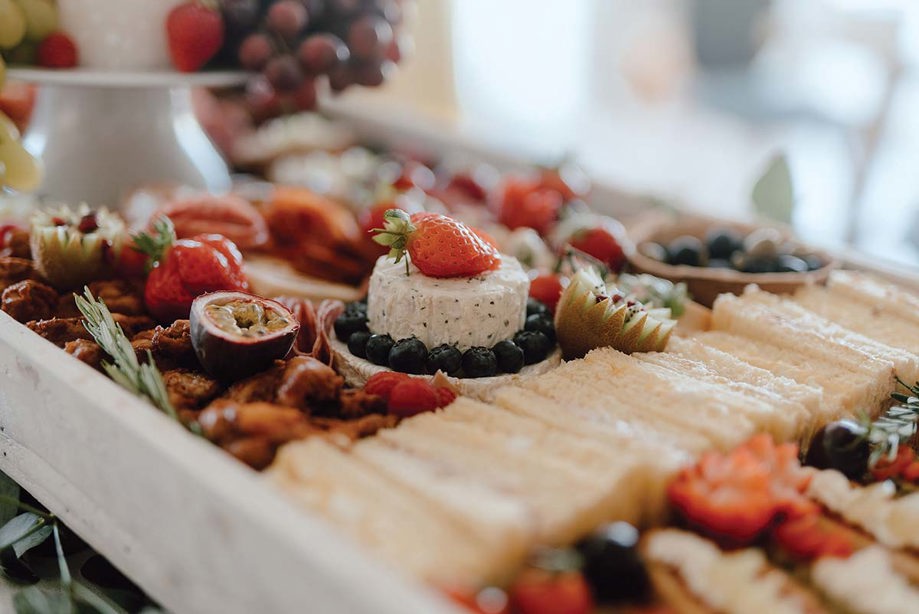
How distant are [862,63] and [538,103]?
8.32ft

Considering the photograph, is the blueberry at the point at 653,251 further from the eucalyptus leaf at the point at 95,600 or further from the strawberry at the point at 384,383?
the eucalyptus leaf at the point at 95,600

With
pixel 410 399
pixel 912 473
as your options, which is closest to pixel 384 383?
pixel 410 399

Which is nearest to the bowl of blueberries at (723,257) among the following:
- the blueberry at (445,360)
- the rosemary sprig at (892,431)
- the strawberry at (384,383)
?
the rosemary sprig at (892,431)

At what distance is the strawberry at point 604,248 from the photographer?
1635 millimetres

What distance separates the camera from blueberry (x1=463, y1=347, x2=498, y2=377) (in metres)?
1.22

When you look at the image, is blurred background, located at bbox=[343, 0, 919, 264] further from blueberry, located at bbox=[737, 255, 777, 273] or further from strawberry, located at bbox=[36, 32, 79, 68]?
strawberry, located at bbox=[36, 32, 79, 68]

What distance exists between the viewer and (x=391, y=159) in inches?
94.8

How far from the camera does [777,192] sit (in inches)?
74.0

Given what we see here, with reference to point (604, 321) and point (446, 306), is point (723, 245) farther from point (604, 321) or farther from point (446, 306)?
point (446, 306)

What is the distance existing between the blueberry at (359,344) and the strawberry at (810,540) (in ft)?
1.95

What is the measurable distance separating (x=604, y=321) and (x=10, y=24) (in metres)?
1.15

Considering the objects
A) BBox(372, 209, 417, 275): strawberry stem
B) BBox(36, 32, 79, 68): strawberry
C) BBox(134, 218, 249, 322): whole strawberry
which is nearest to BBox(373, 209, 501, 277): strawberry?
BBox(372, 209, 417, 275): strawberry stem

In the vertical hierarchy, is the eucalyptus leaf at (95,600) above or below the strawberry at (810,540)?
below

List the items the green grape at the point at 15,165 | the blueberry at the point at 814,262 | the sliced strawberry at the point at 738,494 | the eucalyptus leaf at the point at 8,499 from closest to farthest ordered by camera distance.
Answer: the sliced strawberry at the point at 738,494, the eucalyptus leaf at the point at 8,499, the green grape at the point at 15,165, the blueberry at the point at 814,262
